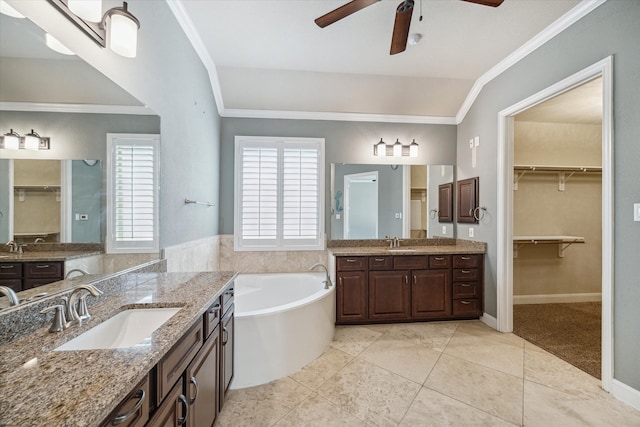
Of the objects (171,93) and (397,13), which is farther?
(171,93)

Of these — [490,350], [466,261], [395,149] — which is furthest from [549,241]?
[395,149]

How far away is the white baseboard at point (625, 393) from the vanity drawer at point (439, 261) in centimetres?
154

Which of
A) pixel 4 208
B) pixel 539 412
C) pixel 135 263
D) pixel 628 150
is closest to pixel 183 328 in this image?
pixel 4 208

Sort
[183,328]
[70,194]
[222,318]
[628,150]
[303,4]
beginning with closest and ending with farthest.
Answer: [183,328], [70,194], [222,318], [628,150], [303,4]

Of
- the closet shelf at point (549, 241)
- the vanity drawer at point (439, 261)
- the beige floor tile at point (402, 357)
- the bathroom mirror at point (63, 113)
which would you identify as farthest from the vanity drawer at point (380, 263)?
the bathroom mirror at point (63, 113)

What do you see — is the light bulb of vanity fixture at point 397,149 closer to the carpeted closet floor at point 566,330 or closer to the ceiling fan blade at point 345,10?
the ceiling fan blade at point 345,10

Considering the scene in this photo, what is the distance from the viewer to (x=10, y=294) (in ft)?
3.22

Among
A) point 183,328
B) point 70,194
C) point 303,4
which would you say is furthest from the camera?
point 303,4

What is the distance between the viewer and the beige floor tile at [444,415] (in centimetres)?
170

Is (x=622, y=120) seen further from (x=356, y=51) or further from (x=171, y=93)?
(x=171, y=93)

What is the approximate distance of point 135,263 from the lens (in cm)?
174

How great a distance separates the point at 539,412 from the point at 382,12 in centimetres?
315

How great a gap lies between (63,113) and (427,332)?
3.37 m

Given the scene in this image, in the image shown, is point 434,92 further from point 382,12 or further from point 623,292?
point 623,292
